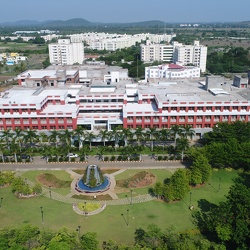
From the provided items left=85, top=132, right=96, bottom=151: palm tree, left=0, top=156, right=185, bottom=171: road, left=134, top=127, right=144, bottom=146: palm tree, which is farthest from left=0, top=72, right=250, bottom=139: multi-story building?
left=0, top=156, right=185, bottom=171: road

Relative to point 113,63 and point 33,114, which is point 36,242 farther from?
point 113,63

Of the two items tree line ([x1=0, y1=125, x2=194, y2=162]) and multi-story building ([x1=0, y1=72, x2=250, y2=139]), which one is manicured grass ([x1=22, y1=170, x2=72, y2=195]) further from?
multi-story building ([x1=0, y1=72, x2=250, y2=139])

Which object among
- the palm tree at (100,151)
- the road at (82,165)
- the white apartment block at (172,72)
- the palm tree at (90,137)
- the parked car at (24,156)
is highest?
the white apartment block at (172,72)

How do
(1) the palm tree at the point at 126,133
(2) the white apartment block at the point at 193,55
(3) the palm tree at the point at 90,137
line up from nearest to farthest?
(1) the palm tree at the point at 126,133 → (3) the palm tree at the point at 90,137 → (2) the white apartment block at the point at 193,55

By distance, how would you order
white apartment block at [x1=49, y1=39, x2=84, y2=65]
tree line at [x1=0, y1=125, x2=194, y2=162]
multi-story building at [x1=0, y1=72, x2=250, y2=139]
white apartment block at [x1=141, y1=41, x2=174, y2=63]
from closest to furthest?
tree line at [x1=0, y1=125, x2=194, y2=162] < multi-story building at [x1=0, y1=72, x2=250, y2=139] < white apartment block at [x1=49, y1=39, x2=84, y2=65] < white apartment block at [x1=141, y1=41, x2=174, y2=63]

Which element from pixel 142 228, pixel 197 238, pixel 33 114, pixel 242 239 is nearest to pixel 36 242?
pixel 142 228

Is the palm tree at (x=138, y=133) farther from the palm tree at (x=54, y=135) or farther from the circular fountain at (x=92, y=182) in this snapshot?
the palm tree at (x=54, y=135)

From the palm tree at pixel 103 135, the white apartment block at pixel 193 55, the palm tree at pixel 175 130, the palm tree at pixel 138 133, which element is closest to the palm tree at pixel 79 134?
the palm tree at pixel 103 135
